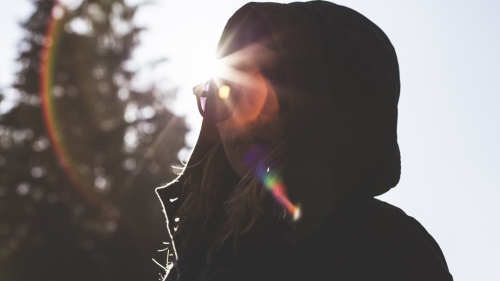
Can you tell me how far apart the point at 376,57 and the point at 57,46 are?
21003 mm

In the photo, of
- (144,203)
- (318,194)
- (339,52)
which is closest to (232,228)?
(318,194)

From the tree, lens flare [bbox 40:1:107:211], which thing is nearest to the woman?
the tree

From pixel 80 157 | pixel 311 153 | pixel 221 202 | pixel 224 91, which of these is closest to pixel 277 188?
pixel 311 153

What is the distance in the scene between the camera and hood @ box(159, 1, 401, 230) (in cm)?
196

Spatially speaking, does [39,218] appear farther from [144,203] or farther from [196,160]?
[196,160]

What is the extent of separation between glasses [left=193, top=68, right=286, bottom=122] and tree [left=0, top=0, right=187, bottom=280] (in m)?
17.7

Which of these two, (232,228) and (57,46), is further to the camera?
(57,46)

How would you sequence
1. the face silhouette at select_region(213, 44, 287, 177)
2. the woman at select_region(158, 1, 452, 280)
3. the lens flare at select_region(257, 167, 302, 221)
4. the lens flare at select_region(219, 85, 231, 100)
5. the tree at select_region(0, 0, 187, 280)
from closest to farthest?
the woman at select_region(158, 1, 452, 280)
the lens flare at select_region(257, 167, 302, 221)
the face silhouette at select_region(213, 44, 287, 177)
the lens flare at select_region(219, 85, 231, 100)
the tree at select_region(0, 0, 187, 280)

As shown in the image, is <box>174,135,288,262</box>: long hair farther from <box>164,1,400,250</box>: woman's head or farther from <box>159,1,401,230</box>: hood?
<box>159,1,401,230</box>: hood

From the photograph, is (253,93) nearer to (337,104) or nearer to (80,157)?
(337,104)

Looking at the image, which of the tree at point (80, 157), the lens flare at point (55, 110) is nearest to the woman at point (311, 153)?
the tree at point (80, 157)

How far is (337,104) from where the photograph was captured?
2.02 metres

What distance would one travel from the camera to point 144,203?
20344 millimetres

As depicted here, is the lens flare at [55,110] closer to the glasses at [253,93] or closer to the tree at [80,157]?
the tree at [80,157]
